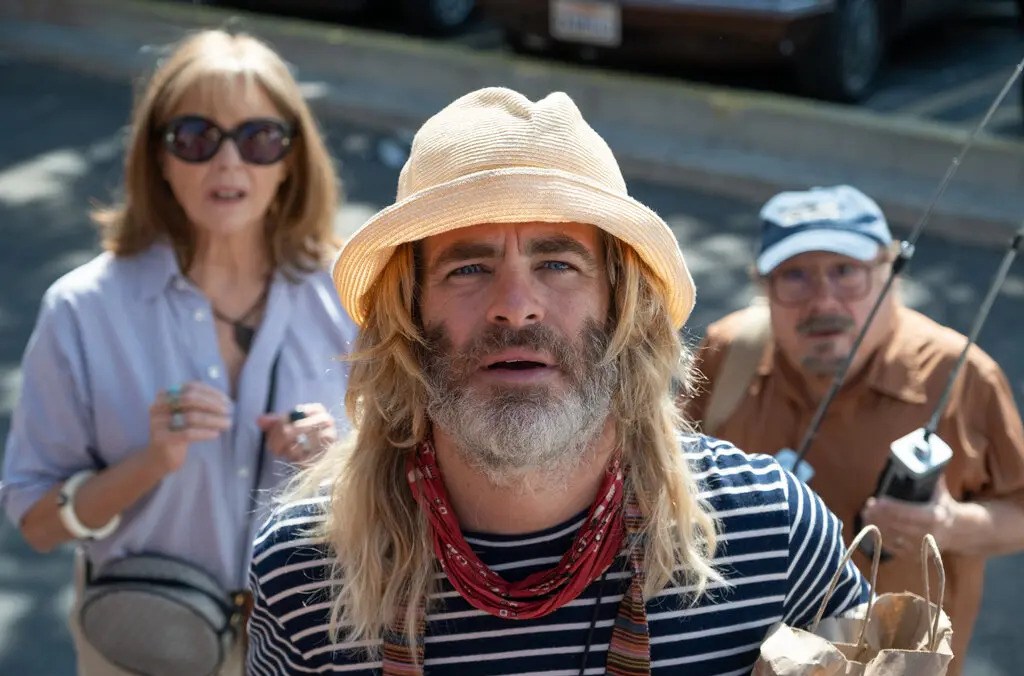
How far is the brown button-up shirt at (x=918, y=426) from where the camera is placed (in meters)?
3.10

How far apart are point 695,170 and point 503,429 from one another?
622 centimetres

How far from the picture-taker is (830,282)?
3.29 meters

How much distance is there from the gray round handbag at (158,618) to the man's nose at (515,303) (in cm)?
118

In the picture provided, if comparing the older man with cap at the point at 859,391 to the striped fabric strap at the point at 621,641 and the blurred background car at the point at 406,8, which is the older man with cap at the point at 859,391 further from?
the blurred background car at the point at 406,8

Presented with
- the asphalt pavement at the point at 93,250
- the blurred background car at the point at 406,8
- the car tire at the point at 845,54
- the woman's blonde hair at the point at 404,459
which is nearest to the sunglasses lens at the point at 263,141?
the woman's blonde hair at the point at 404,459

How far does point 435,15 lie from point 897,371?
346 inches

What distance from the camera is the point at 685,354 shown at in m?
2.52

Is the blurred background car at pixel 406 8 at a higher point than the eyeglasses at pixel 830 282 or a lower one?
lower

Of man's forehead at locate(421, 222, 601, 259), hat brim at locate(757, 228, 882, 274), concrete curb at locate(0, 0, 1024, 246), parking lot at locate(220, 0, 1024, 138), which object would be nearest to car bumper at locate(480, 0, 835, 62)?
concrete curb at locate(0, 0, 1024, 246)

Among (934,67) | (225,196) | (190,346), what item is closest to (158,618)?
(190,346)

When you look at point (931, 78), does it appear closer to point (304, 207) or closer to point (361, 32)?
point (361, 32)

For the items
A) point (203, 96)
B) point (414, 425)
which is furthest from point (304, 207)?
point (414, 425)

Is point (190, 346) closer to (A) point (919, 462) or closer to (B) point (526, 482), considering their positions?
(B) point (526, 482)

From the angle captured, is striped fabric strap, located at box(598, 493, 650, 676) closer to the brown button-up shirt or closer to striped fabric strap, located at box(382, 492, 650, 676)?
striped fabric strap, located at box(382, 492, 650, 676)
